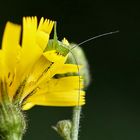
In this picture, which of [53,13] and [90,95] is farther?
[53,13]

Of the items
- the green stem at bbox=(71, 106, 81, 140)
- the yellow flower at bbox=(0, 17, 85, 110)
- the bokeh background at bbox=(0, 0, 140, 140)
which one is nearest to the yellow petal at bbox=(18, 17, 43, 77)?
the yellow flower at bbox=(0, 17, 85, 110)

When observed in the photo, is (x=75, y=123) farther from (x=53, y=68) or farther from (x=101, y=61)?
(x=101, y=61)

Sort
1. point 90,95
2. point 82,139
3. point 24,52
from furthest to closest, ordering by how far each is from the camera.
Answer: point 90,95 → point 82,139 → point 24,52

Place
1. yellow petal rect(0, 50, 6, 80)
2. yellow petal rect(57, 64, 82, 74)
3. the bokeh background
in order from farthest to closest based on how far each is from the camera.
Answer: the bokeh background → yellow petal rect(57, 64, 82, 74) → yellow petal rect(0, 50, 6, 80)

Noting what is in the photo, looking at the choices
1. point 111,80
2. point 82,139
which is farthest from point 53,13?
point 82,139

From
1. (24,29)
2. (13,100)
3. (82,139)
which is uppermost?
(24,29)

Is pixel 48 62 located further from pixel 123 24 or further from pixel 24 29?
pixel 123 24

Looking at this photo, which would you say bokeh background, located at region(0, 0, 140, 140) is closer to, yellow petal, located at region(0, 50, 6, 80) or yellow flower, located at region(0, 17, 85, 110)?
yellow flower, located at region(0, 17, 85, 110)

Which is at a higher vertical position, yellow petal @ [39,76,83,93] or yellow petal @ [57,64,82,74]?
yellow petal @ [57,64,82,74]
